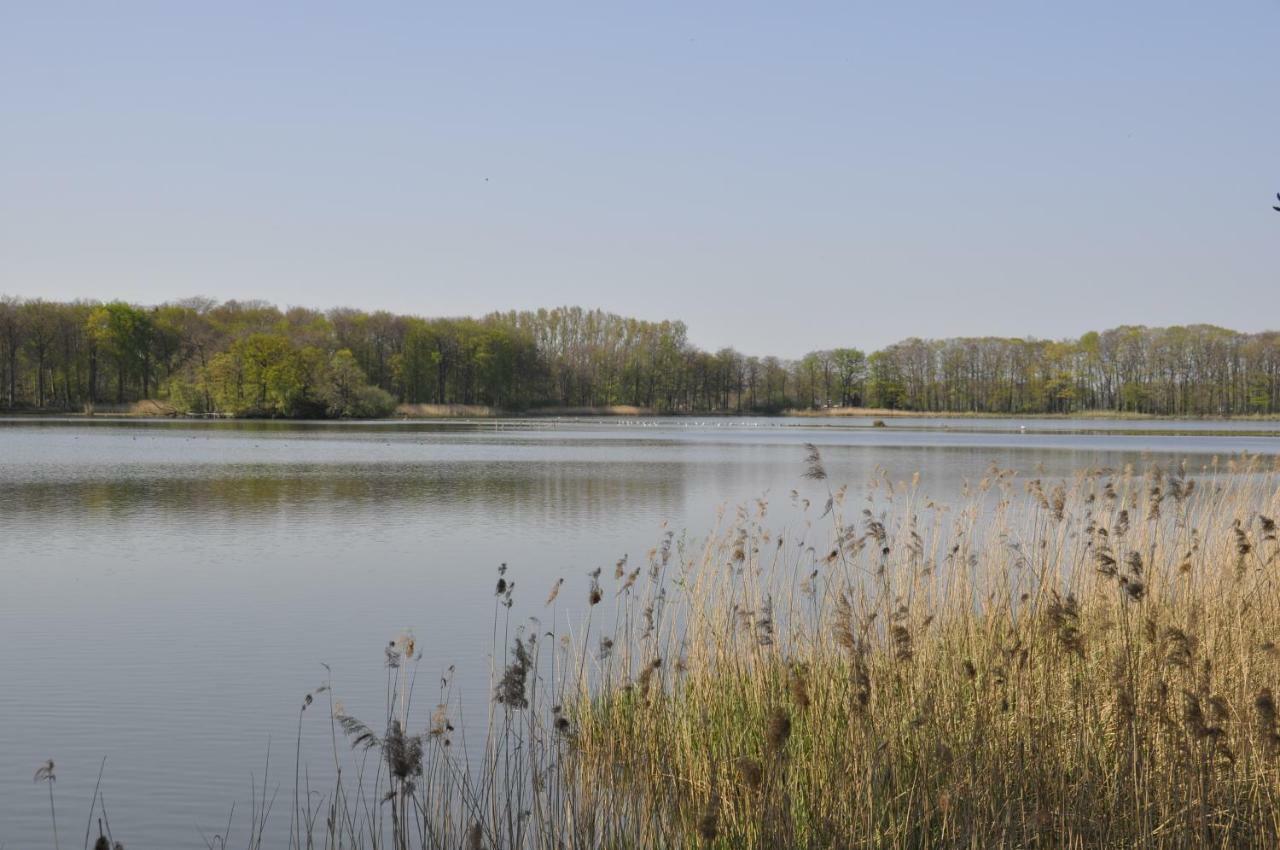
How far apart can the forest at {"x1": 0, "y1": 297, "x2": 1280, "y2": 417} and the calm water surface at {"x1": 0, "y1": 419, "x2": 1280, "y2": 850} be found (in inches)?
2022

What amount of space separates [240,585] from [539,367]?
9899 cm

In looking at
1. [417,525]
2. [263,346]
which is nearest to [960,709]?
[417,525]

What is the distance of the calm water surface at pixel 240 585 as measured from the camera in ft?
21.8

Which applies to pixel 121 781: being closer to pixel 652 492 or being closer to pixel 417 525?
pixel 417 525

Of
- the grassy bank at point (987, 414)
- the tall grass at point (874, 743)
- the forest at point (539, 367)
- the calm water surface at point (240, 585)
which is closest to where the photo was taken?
the tall grass at point (874, 743)

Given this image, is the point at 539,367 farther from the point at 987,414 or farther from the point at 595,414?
the point at 987,414

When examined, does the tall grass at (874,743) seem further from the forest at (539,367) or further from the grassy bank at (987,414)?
the grassy bank at (987,414)

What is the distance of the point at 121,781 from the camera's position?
6316 mm

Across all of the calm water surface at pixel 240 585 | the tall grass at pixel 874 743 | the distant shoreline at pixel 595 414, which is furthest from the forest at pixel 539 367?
the tall grass at pixel 874 743

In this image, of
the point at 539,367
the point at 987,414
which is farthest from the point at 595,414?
the point at 987,414

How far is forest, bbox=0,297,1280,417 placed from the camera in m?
82.8

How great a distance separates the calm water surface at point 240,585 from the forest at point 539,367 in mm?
51348

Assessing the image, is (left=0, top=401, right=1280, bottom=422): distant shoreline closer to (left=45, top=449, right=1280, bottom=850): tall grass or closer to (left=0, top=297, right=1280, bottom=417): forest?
(left=0, top=297, right=1280, bottom=417): forest

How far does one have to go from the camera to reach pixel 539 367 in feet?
365
